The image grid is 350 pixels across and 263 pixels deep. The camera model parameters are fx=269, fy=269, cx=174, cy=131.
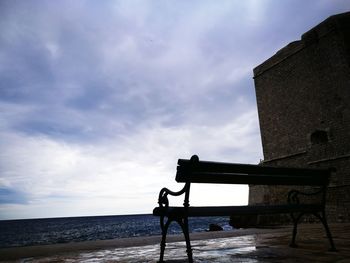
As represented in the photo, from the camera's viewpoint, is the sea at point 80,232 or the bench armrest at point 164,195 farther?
the sea at point 80,232

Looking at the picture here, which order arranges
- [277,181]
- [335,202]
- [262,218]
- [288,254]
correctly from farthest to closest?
[262,218] < [335,202] < [277,181] < [288,254]

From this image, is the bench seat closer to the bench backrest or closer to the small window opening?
the bench backrest

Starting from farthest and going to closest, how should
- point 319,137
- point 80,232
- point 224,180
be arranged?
point 80,232 → point 319,137 → point 224,180

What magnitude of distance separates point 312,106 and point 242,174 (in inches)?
345

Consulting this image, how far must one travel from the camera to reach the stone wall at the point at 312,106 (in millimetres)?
9102

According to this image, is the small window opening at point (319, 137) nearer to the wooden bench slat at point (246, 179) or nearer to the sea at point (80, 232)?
the wooden bench slat at point (246, 179)

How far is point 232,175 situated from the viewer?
2.87 m

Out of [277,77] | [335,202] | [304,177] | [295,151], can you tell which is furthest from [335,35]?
[304,177]

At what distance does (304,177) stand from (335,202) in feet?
22.5

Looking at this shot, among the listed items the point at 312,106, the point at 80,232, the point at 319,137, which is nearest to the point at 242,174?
the point at 319,137

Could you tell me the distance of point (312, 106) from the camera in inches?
405

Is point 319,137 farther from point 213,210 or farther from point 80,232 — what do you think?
point 80,232

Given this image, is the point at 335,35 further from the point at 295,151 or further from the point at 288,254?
the point at 288,254

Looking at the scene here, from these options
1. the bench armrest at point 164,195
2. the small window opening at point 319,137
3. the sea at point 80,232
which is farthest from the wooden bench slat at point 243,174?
the sea at point 80,232
